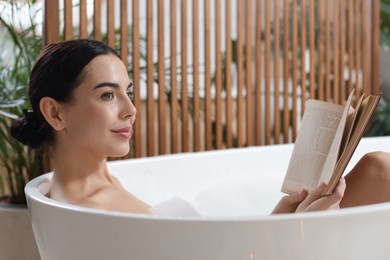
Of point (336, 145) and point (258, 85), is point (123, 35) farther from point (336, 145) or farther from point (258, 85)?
point (336, 145)

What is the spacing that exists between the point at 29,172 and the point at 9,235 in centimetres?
25

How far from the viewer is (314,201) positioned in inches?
48.4

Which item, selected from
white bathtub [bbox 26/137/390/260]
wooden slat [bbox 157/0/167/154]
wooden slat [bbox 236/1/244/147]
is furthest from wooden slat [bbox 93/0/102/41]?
white bathtub [bbox 26/137/390/260]

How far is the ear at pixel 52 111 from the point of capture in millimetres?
1338

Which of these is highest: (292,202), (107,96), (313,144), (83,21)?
(83,21)

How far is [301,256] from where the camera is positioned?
3.36 feet

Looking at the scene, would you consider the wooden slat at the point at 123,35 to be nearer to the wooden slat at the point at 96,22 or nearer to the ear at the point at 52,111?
the wooden slat at the point at 96,22

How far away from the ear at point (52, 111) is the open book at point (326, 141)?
0.58 meters

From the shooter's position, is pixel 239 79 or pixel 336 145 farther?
pixel 239 79

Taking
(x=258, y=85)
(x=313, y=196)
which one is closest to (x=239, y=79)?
(x=258, y=85)

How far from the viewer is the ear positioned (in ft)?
4.39

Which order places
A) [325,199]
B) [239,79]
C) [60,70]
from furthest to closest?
[239,79] → [60,70] → [325,199]

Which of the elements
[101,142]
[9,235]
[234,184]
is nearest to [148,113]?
[234,184]

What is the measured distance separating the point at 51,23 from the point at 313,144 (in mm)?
994
